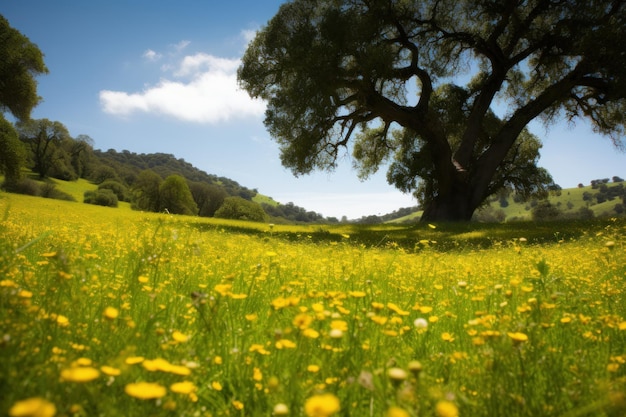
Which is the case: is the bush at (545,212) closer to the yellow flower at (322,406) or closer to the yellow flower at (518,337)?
the yellow flower at (518,337)

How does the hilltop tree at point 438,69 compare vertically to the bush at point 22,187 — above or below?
above

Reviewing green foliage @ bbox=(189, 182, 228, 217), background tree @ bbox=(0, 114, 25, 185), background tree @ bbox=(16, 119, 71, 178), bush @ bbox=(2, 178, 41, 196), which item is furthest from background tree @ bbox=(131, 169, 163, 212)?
background tree @ bbox=(0, 114, 25, 185)

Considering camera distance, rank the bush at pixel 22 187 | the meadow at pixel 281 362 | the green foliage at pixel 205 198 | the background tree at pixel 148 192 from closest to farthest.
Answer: the meadow at pixel 281 362
the bush at pixel 22 187
the background tree at pixel 148 192
the green foliage at pixel 205 198

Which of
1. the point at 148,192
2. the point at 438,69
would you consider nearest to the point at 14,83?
the point at 438,69

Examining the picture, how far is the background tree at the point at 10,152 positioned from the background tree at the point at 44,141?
45015 mm

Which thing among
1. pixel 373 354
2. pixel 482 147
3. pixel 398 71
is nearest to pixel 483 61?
pixel 482 147

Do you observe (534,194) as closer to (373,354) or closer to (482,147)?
(482,147)

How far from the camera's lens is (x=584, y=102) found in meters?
20.7

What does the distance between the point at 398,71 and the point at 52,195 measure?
55.7 meters

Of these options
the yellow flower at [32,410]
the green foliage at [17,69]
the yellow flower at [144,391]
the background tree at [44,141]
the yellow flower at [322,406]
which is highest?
the background tree at [44,141]

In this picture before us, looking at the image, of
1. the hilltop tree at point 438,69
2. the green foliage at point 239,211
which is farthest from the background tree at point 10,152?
the green foliage at point 239,211

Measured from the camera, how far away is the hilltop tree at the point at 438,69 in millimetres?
16016

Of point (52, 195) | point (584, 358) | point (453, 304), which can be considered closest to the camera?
point (584, 358)

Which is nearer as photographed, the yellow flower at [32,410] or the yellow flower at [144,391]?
the yellow flower at [32,410]
